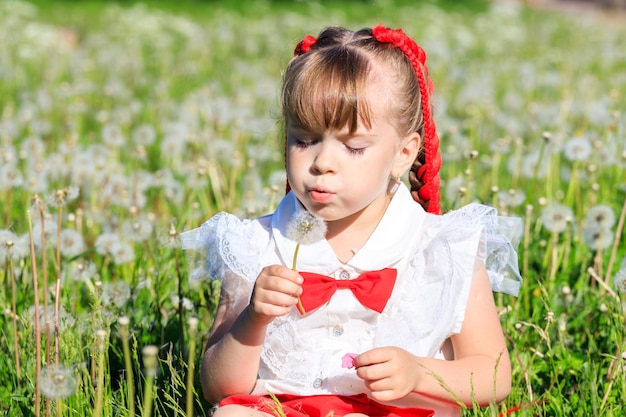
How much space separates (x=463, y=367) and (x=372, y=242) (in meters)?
0.28

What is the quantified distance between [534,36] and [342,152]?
24.9 feet

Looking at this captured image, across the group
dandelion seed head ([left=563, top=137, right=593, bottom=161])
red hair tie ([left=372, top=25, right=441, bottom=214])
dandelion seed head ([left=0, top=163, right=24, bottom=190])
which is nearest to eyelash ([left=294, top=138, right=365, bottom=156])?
red hair tie ([left=372, top=25, right=441, bottom=214])

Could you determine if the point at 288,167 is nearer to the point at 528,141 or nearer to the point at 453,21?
the point at 528,141

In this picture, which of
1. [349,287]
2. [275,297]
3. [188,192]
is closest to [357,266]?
[349,287]

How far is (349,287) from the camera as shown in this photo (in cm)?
181

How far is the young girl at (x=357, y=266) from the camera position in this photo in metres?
1.77

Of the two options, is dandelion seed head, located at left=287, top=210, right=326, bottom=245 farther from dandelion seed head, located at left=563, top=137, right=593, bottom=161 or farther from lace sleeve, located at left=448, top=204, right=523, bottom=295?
dandelion seed head, located at left=563, top=137, right=593, bottom=161

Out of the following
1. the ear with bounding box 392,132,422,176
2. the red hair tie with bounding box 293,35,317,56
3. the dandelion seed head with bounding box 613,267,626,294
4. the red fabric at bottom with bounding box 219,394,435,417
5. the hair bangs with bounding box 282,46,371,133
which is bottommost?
the red fabric at bottom with bounding box 219,394,435,417

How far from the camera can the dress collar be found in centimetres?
185

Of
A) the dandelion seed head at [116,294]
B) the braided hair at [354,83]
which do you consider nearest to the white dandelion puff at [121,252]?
the dandelion seed head at [116,294]

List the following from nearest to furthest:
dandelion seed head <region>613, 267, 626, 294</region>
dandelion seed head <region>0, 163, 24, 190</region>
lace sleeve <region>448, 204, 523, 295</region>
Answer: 1. lace sleeve <region>448, 204, 523, 295</region>
2. dandelion seed head <region>613, 267, 626, 294</region>
3. dandelion seed head <region>0, 163, 24, 190</region>

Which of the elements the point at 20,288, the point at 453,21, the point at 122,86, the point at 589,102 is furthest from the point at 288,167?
the point at 453,21

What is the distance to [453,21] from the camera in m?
10.3

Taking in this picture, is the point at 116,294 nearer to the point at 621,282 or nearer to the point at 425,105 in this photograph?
the point at 425,105
